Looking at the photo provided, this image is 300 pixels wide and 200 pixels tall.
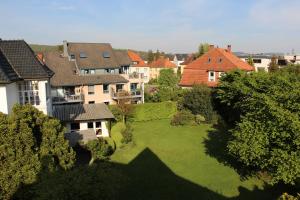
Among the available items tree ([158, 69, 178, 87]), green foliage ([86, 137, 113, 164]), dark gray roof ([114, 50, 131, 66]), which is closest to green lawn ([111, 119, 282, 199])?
green foliage ([86, 137, 113, 164])

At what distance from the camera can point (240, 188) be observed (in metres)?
21.8

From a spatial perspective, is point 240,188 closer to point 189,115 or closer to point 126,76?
point 189,115

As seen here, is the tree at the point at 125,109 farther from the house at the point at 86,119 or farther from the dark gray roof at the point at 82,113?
the house at the point at 86,119

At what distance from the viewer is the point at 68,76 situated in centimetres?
4350

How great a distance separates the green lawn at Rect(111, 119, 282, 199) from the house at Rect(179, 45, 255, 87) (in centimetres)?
1610

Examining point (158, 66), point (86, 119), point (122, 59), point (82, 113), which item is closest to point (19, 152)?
point (86, 119)

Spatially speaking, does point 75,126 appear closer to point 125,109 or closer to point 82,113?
point 82,113

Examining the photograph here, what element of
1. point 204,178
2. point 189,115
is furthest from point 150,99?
point 204,178

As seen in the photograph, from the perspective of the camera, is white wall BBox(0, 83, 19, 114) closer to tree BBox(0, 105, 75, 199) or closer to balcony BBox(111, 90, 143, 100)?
tree BBox(0, 105, 75, 199)

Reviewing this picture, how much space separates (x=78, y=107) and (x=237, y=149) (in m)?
19.1

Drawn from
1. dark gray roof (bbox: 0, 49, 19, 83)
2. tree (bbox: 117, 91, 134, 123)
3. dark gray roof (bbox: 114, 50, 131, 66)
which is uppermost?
dark gray roof (bbox: 114, 50, 131, 66)

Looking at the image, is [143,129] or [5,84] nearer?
[5,84]

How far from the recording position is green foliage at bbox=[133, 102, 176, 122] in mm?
40438

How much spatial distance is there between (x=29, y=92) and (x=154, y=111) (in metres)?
23.0
